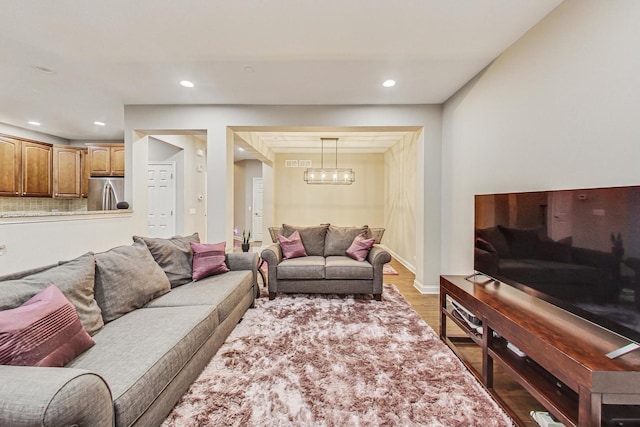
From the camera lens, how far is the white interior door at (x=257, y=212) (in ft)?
28.8

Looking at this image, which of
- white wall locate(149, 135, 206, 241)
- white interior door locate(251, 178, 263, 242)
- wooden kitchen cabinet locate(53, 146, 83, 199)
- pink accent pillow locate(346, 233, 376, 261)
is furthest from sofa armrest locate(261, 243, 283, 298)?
white interior door locate(251, 178, 263, 242)

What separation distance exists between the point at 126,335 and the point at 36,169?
5.64 m

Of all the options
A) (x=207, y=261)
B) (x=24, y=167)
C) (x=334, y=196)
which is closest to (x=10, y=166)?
(x=24, y=167)

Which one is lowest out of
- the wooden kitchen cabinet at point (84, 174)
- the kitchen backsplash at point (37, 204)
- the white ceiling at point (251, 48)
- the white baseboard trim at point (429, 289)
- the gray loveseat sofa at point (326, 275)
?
the white baseboard trim at point (429, 289)

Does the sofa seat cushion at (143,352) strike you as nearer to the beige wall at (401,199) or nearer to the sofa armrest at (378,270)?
the sofa armrest at (378,270)

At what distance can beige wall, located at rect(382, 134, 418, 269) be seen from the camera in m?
5.15

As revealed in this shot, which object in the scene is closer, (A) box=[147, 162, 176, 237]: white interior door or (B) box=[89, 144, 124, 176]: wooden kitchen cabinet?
(B) box=[89, 144, 124, 176]: wooden kitchen cabinet

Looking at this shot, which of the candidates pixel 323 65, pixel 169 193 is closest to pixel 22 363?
pixel 323 65

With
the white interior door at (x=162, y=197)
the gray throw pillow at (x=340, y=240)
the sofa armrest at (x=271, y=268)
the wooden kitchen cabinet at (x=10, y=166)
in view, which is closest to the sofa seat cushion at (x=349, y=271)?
the gray throw pillow at (x=340, y=240)

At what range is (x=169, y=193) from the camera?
5.49 meters

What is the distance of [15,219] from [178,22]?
90.6 inches

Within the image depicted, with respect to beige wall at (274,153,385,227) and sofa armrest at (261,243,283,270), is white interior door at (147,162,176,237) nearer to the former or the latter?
beige wall at (274,153,385,227)

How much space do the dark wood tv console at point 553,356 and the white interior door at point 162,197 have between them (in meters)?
5.38

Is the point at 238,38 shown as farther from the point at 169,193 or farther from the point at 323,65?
the point at 169,193
